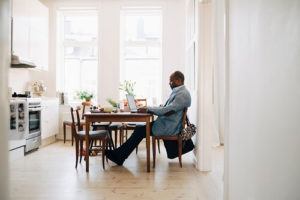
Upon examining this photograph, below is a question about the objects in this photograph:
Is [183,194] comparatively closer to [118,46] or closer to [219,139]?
[219,139]

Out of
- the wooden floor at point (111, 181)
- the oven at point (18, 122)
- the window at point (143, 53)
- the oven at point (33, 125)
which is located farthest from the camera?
the window at point (143, 53)

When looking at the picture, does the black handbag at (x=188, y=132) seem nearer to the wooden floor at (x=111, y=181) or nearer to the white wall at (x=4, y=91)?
the wooden floor at (x=111, y=181)

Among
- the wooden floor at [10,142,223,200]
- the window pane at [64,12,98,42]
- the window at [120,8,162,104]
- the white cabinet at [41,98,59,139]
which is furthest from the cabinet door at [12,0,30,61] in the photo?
the window at [120,8,162,104]

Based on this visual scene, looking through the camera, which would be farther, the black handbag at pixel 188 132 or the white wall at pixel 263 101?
the black handbag at pixel 188 132

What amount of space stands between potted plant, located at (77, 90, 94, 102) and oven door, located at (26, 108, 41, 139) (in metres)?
1.34

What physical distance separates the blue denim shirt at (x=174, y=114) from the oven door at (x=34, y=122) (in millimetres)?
2215

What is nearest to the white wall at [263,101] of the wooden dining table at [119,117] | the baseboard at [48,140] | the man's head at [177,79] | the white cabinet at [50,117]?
the wooden dining table at [119,117]

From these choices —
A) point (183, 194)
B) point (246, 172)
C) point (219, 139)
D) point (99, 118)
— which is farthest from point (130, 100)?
point (246, 172)

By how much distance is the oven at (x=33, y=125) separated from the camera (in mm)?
4881

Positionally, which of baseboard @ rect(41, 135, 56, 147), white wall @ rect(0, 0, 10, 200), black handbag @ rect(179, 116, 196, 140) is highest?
white wall @ rect(0, 0, 10, 200)

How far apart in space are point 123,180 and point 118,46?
3847 millimetres

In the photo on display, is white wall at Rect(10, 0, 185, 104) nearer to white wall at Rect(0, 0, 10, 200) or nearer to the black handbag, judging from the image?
the black handbag

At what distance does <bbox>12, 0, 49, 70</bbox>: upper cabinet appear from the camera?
4.84 meters

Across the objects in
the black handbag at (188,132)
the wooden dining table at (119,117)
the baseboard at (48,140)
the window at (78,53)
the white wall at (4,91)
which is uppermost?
the window at (78,53)
